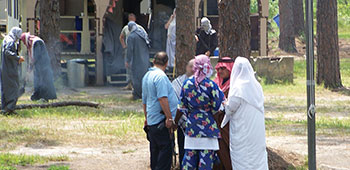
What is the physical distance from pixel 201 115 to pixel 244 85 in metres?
0.50

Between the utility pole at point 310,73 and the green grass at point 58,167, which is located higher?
the utility pole at point 310,73

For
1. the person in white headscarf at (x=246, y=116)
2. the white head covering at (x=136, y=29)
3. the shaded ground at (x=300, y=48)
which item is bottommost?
the person in white headscarf at (x=246, y=116)

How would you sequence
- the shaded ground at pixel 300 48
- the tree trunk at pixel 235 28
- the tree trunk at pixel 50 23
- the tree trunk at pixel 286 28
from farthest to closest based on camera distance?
the tree trunk at pixel 286 28, the shaded ground at pixel 300 48, the tree trunk at pixel 50 23, the tree trunk at pixel 235 28

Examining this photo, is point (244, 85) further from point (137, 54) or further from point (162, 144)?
point (137, 54)

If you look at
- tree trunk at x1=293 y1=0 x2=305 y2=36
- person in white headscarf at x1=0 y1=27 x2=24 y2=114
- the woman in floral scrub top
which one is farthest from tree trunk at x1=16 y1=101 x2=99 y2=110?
tree trunk at x1=293 y1=0 x2=305 y2=36

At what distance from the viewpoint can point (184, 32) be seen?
1349 cm

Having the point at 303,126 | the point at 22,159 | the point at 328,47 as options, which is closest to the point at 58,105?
the point at 303,126

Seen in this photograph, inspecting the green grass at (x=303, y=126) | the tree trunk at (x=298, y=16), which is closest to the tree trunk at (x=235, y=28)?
the green grass at (x=303, y=126)

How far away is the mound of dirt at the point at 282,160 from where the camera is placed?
27.7 feet

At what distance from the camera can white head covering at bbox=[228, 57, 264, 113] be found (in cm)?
683

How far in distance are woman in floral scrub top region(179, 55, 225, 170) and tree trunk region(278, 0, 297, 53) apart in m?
22.3

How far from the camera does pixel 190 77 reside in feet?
23.3

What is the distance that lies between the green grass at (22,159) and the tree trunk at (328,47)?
10821 millimetres

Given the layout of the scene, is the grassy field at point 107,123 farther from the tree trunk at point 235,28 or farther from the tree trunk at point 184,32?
the tree trunk at point 235,28
